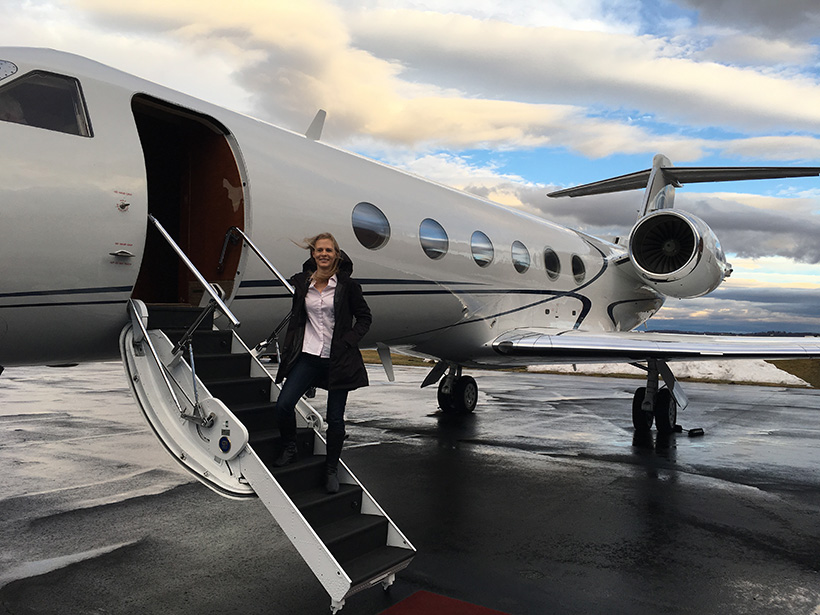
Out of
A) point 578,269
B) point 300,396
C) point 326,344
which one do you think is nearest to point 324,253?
point 326,344

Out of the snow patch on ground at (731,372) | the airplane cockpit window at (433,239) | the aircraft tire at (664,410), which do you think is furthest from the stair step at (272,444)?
the snow patch on ground at (731,372)

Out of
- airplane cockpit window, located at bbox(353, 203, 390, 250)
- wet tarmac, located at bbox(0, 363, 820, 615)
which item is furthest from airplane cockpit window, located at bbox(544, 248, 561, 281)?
airplane cockpit window, located at bbox(353, 203, 390, 250)

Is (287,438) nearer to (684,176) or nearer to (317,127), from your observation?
(317,127)

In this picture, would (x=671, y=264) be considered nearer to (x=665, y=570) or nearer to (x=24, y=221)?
(x=665, y=570)

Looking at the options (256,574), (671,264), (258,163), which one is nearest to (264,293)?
(258,163)

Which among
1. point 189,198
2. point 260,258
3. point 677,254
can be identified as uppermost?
point 677,254

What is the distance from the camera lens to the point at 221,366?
14.2 feet

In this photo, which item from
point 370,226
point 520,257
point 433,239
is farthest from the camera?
point 520,257

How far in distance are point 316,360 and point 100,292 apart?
1.47m

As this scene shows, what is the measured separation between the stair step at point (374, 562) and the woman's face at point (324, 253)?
1.76 meters

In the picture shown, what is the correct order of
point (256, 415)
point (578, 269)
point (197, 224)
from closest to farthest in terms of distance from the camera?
point (256, 415)
point (197, 224)
point (578, 269)

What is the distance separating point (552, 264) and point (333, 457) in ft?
23.3

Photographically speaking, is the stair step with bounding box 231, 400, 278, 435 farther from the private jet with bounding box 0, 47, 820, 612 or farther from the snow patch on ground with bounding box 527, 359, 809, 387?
the snow patch on ground with bounding box 527, 359, 809, 387

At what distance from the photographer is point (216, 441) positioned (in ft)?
12.2
